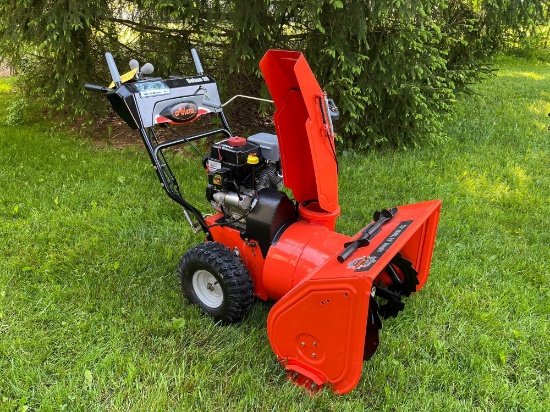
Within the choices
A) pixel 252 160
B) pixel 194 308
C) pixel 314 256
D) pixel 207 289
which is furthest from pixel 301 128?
pixel 194 308

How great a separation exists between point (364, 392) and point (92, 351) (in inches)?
58.0

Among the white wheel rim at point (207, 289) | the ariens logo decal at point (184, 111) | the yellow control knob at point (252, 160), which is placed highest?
the ariens logo decal at point (184, 111)

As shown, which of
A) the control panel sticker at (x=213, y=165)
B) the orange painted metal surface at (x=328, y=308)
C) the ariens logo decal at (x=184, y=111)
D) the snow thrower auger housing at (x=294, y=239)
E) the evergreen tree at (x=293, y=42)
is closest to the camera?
the orange painted metal surface at (x=328, y=308)

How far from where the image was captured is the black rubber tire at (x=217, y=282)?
8.61 feet

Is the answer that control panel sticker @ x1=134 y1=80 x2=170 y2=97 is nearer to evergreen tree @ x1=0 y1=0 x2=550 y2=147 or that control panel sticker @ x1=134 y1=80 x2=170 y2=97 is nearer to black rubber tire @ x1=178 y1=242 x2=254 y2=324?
black rubber tire @ x1=178 y1=242 x2=254 y2=324

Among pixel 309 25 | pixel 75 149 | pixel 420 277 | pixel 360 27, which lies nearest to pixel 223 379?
pixel 420 277

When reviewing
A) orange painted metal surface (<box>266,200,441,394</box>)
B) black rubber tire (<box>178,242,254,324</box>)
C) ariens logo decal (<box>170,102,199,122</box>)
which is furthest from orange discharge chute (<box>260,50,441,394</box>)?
ariens logo decal (<box>170,102,199,122</box>)

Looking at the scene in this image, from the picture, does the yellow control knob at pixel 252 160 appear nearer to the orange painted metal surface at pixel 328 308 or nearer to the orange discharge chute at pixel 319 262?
the orange discharge chute at pixel 319 262

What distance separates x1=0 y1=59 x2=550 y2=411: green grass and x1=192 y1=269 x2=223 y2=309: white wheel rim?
12cm

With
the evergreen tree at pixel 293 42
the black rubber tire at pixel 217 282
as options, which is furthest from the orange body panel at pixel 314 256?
the evergreen tree at pixel 293 42

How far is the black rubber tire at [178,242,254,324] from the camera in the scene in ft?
8.61

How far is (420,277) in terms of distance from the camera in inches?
114

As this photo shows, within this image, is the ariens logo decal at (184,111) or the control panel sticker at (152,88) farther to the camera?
the ariens logo decal at (184,111)

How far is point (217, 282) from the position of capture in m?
2.79
